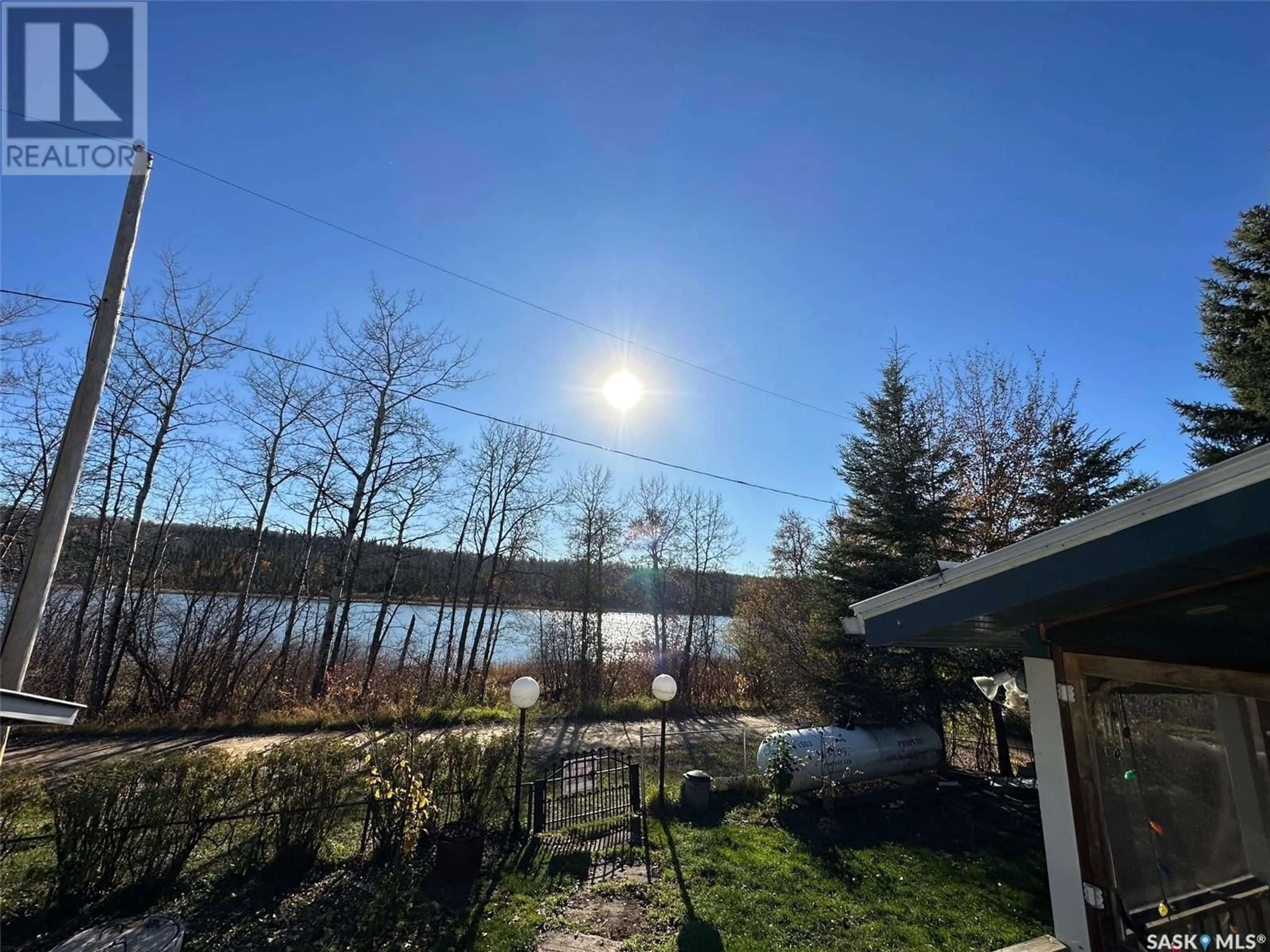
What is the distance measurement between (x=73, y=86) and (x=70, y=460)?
273 centimetres

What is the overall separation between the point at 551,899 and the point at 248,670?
11339 mm

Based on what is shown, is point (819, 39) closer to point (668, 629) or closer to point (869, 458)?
point (869, 458)

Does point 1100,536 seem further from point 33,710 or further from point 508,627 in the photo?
point 508,627

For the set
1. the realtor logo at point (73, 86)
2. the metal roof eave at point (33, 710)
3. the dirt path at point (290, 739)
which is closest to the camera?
the metal roof eave at point (33, 710)

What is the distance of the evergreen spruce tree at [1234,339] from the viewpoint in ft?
29.9

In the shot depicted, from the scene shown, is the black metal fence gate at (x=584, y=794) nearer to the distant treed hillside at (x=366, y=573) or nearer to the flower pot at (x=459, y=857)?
the flower pot at (x=459, y=857)

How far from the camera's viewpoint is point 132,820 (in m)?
4.87

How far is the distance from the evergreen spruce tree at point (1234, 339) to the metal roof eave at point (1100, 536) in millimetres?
10081

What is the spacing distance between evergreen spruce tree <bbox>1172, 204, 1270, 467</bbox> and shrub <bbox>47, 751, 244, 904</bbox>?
47.8ft

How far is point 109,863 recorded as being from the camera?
15.6 ft

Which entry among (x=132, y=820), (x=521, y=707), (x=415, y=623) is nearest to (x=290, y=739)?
(x=132, y=820)

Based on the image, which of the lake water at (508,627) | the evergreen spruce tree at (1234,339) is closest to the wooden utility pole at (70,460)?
the lake water at (508,627)

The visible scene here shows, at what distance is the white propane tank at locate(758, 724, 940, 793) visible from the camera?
27.8 feet

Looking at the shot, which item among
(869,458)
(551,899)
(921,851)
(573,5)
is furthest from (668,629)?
(573,5)
